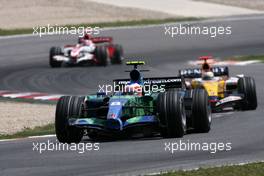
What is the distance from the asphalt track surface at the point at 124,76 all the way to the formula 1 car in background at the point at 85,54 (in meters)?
0.52

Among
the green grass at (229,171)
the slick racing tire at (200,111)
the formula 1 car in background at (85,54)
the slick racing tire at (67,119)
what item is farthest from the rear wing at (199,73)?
the formula 1 car in background at (85,54)

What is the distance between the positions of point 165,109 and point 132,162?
2302mm

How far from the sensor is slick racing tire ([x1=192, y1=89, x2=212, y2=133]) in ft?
63.0

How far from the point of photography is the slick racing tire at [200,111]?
1920cm

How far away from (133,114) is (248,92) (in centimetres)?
528

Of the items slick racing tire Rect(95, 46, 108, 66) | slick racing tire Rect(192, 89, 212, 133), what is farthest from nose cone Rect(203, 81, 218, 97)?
slick racing tire Rect(95, 46, 108, 66)

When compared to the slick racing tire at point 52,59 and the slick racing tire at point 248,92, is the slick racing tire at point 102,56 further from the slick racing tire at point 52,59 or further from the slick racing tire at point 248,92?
the slick racing tire at point 248,92

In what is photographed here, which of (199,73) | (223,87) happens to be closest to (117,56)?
(199,73)

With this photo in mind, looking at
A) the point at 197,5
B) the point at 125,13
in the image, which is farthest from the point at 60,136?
the point at 197,5

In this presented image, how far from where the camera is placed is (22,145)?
18.8 m

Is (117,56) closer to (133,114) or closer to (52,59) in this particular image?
(52,59)

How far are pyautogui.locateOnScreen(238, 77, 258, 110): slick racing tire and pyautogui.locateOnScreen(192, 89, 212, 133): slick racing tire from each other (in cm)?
402

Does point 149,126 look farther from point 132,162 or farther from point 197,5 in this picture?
point 197,5

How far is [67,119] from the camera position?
1872cm
